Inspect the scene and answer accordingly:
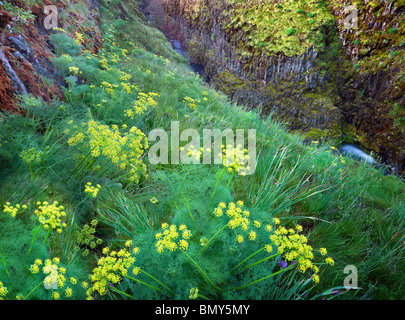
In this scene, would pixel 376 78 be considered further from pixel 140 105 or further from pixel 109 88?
pixel 109 88

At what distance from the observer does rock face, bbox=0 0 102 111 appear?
2.42m

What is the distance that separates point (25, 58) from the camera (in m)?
2.93

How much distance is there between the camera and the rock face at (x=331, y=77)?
39.1 feet

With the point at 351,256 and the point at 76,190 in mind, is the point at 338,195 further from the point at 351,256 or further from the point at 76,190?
the point at 76,190

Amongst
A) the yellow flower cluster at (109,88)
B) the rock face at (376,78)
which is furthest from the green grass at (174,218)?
the rock face at (376,78)

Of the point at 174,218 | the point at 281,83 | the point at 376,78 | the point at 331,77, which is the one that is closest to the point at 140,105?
the point at 174,218

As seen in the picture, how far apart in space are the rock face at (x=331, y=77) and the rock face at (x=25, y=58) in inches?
358

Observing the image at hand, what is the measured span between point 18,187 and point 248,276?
76.6 inches

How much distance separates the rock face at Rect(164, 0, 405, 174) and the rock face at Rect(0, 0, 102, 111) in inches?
358

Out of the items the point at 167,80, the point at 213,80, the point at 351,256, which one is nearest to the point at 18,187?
the point at 351,256

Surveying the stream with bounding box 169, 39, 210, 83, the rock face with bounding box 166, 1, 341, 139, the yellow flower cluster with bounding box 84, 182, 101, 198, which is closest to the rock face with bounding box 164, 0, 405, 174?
the rock face with bounding box 166, 1, 341, 139

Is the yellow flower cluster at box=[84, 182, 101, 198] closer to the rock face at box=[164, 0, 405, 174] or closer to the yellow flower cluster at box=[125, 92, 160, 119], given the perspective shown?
the yellow flower cluster at box=[125, 92, 160, 119]

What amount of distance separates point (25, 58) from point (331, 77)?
16.8m

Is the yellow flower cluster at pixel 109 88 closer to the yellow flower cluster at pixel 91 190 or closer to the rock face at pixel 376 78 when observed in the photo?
the yellow flower cluster at pixel 91 190
